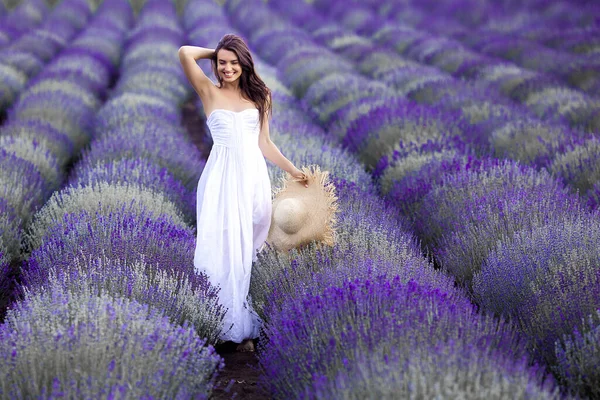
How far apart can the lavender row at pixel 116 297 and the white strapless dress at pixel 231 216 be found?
138 mm

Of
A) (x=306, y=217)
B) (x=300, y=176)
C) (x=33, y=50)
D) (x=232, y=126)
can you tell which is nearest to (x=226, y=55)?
(x=232, y=126)

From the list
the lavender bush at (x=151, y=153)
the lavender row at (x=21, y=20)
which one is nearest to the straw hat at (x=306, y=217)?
the lavender bush at (x=151, y=153)

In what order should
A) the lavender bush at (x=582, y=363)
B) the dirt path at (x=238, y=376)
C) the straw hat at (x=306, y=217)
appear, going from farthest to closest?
1. the straw hat at (x=306, y=217)
2. the dirt path at (x=238, y=376)
3. the lavender bush at (x=582, y=363)

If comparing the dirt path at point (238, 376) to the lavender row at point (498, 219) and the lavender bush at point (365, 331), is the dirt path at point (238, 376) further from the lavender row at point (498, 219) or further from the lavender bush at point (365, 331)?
the lavender row at point (498, 219)

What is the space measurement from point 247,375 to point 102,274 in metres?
0.78

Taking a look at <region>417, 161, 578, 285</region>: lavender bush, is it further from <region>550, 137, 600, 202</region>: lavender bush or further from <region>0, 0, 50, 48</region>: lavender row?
<region>0, 0, 50, 48</region>: lavender row

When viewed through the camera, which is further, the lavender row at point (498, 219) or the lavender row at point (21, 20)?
the lavender row at point (21, 20)

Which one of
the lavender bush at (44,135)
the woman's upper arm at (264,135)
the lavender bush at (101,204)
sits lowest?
the lavender bush at (101,204)

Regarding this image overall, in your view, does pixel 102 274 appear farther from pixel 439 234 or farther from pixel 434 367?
pixel 439 234

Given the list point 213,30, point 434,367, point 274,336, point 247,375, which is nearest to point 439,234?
point 247,375

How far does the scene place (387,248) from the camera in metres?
3.43

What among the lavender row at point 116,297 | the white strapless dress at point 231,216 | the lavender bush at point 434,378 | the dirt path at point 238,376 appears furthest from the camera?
the white strapless dress at point 231,216

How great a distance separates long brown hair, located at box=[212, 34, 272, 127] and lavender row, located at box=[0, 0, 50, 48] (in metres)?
11.5

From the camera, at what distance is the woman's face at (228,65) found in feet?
11.2
